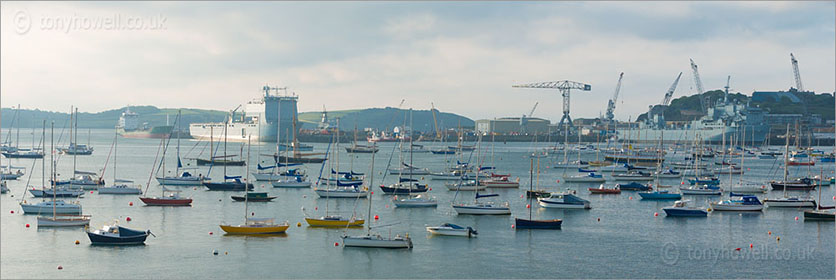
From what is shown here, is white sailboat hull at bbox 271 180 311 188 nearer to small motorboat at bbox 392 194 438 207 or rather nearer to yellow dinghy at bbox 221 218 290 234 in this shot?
small motorboat at bbox 392 194 438 207

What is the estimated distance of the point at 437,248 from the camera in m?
31.3

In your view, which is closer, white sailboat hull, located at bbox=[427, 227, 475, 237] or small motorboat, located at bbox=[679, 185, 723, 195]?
white sailboat hull, located at bbox=[427, 227, 475, 237]

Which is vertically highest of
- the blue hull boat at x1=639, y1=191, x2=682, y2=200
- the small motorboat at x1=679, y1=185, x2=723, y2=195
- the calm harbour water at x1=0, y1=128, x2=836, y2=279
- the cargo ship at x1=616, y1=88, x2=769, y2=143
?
the cargo ship at x1=616, y1=88, x2=769, y2=143

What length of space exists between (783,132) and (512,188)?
501 feet

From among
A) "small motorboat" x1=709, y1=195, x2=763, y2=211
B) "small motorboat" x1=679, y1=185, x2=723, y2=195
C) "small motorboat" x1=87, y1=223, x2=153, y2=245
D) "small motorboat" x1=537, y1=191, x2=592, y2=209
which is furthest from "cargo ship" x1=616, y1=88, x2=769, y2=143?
"small motorboat" x1=87, y1=223, x2=153, y2=245

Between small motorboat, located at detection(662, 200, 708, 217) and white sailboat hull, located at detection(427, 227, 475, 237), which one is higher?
small motorboat, located at detection(662, 200, 708, 217)

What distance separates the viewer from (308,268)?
1085 inches

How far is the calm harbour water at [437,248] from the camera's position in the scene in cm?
2736

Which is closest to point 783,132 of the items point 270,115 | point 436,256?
point 270,115

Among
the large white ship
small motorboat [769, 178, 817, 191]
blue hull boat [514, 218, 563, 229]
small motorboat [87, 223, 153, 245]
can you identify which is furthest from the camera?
the large white ship

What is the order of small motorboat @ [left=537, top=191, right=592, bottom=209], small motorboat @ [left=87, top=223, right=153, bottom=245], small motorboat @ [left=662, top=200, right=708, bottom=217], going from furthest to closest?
1. small motorboat @ [left=537, top=191, right=592, bottom=209]
2. small motorboat @ [left=662, top=200, right=708, bottom=217]
3. small motorboat @ [left=87, top=223, right=153, bottom=245]

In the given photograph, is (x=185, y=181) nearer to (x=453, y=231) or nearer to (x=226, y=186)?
(x=226, y=186)

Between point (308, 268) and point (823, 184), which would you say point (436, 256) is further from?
point (823, 184)

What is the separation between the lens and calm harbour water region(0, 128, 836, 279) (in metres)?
27.4
